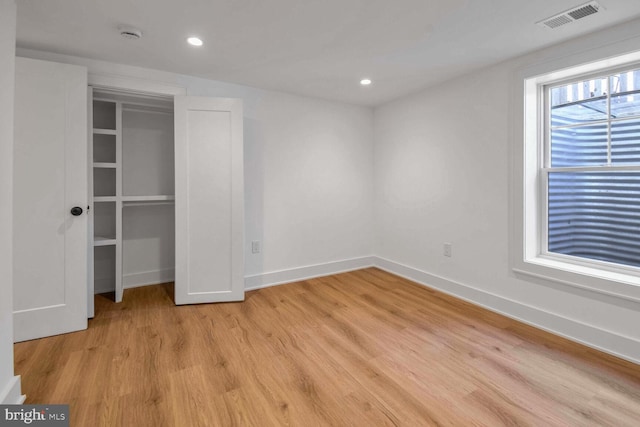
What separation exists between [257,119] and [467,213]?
2424mm

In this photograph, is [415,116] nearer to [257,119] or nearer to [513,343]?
[257,119]

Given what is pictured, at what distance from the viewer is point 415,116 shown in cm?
351

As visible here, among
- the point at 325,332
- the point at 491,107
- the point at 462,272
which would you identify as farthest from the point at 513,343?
the point at 491,107

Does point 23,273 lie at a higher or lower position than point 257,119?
lower

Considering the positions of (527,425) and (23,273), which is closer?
(527,425)

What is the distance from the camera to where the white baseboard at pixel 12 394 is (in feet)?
4.68

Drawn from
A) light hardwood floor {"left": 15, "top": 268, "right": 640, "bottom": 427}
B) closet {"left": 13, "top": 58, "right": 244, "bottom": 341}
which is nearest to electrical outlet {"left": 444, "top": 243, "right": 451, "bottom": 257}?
light hardwood floor {"left": 15, "top": 268, "right": 640, "bottom": 427}

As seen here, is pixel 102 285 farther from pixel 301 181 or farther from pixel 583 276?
pixel 583 276

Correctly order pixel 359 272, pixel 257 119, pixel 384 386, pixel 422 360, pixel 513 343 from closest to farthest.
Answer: pixel 384 386 < pixel 422 360 < pixel 513 343 < pixel 257 119 < pixel 359 272

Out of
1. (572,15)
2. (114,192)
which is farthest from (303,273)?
(572,15)

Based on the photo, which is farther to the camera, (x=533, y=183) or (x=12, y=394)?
(x=533, y=183)

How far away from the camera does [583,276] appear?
2.18 metres

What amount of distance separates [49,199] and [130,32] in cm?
136

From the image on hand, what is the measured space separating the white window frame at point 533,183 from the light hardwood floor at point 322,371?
1.66 ft
